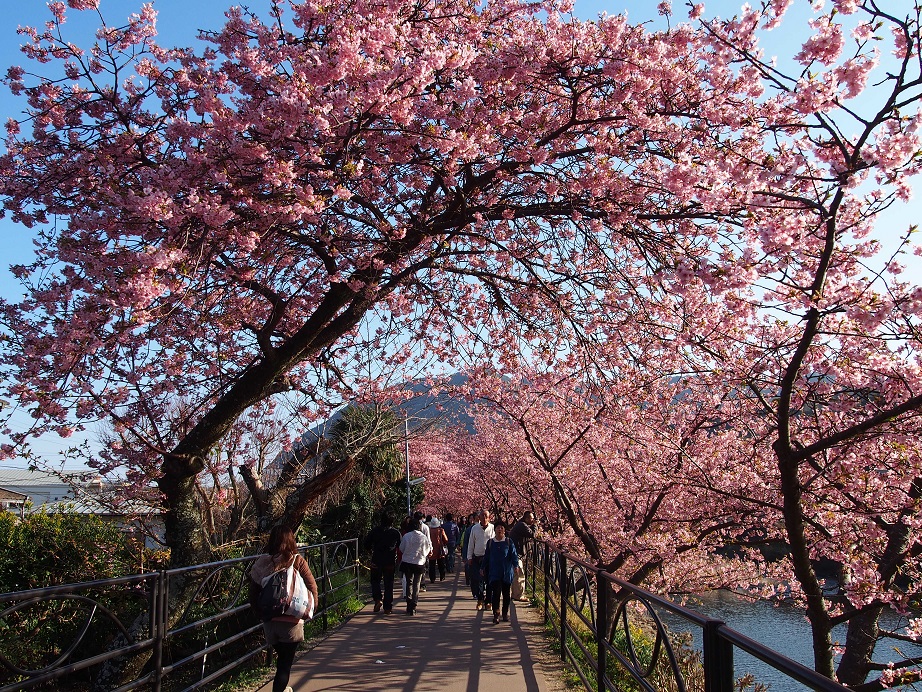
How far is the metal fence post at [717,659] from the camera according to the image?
8.83 feet

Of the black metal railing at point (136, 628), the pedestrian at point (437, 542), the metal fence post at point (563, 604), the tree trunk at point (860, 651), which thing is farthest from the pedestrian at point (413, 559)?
the tree trunk at point (860, 651)

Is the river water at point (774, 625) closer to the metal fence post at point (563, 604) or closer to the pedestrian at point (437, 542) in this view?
the pedestrian at point (437, 542)

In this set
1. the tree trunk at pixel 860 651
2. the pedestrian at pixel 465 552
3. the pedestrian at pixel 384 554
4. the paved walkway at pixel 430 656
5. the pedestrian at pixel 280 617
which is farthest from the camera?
the pedestrian at pixel 465 552

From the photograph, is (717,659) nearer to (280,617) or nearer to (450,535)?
→ (280,617)

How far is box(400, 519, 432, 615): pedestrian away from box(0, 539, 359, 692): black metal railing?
1.20 m

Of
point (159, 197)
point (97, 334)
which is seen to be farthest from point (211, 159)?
point (97, 334)

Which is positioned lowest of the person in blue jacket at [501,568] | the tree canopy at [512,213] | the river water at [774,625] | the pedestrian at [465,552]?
the river water at [774,625]

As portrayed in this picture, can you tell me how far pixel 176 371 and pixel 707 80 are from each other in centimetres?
673

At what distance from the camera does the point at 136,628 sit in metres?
6.63

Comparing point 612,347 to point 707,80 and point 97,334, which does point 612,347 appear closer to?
point 707,80

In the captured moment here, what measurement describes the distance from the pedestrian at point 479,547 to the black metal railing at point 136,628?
2243mm

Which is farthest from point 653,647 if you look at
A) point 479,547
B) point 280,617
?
point 479,547

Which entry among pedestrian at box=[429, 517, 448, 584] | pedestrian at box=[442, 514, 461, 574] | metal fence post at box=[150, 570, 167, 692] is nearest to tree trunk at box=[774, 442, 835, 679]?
metal fence post at box=[150, 570, 167, 692]

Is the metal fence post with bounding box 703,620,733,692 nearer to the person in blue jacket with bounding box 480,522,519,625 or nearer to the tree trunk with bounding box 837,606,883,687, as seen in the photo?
the tree trunk with bounding box 837,606,883,687
